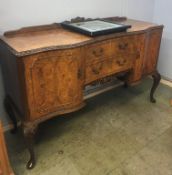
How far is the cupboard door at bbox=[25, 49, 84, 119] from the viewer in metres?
1.25

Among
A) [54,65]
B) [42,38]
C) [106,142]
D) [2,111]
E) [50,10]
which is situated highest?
[50,10]

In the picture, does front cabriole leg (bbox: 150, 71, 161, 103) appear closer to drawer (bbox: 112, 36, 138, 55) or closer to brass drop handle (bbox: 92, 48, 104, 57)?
drawer (bbox: 112, 36, 138, 55)

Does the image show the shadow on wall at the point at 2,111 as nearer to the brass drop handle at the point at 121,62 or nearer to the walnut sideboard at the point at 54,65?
the walnut sideboard at the point at 54,65

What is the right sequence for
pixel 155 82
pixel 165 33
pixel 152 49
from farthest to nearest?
1. pixel 165 33
2. pixel 155 82
3. pixel 152 49

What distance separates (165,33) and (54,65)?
1.79m

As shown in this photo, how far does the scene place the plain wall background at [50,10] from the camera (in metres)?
1.50

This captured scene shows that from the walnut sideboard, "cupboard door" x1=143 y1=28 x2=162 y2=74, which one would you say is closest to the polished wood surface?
the walnut sideboard

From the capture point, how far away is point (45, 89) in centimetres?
133

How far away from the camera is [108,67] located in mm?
1618

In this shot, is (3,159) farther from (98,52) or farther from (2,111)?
(98,52)

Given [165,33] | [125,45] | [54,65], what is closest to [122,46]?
[125,45]

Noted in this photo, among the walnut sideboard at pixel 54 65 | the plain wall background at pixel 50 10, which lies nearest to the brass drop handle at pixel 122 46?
the walnut sideboard at pixel 54 65

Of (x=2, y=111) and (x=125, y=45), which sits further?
(x=2, y=111)

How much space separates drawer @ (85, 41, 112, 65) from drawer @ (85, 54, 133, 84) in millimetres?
39
